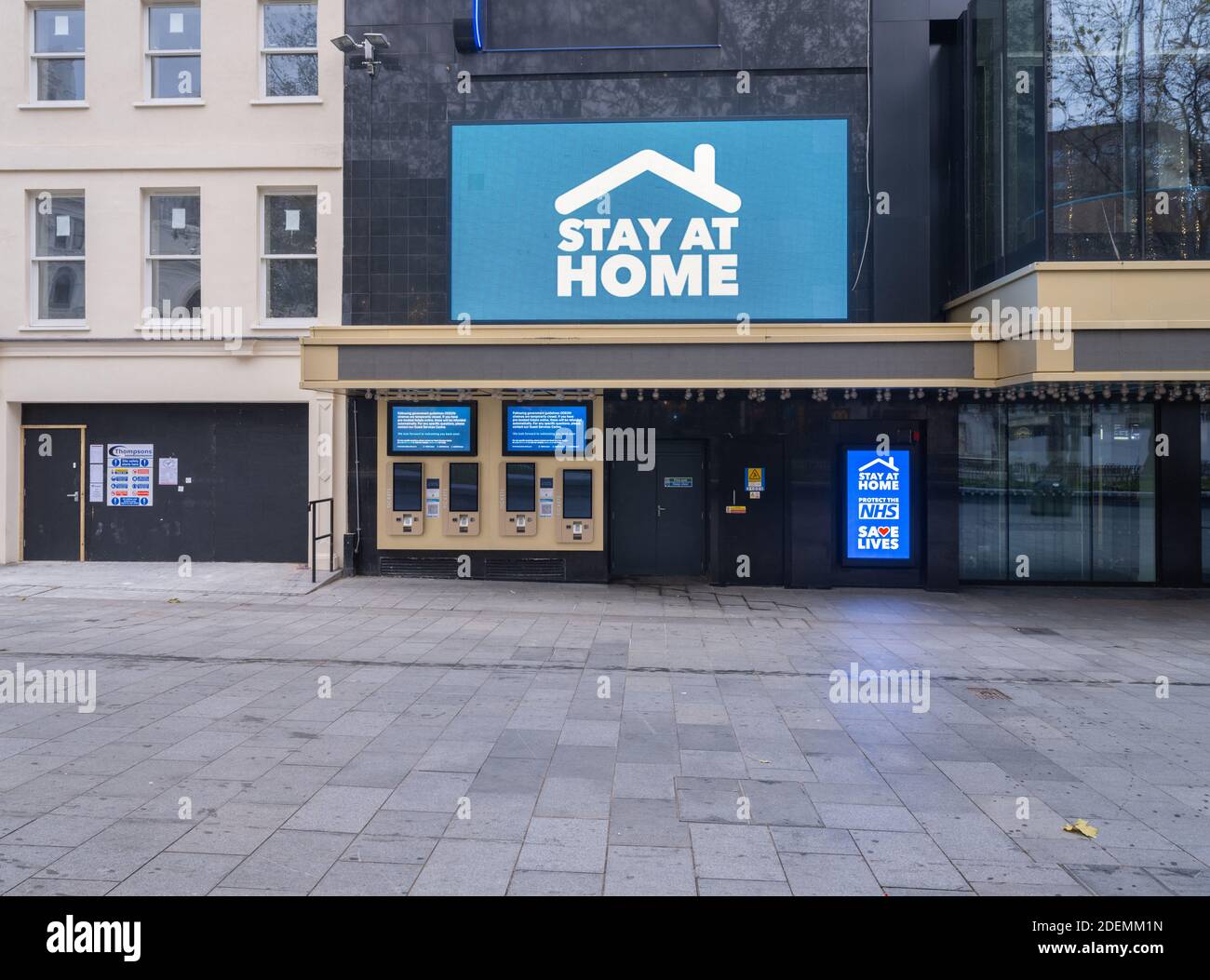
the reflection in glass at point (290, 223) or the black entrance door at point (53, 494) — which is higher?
→ the reflection in glass at point (290, 223)

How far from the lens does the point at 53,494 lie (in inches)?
630

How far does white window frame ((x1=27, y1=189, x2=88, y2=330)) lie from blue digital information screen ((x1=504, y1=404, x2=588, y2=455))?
816 centimetres

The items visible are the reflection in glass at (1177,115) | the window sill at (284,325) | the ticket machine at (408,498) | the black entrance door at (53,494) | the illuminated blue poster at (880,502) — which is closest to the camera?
the reflection in glass at (1177,115)

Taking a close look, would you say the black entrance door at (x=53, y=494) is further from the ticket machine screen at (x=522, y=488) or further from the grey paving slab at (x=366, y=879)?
the grey paving slab at (x=366, y=879)

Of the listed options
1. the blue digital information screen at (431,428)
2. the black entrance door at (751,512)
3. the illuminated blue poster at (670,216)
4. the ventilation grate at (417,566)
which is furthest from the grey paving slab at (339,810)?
the illuminated blue poster at (670,216)

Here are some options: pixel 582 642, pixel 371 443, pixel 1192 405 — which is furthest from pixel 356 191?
pixel 1192 405

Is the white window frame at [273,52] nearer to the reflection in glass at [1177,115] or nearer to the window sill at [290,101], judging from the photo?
the window sill at [290,101]

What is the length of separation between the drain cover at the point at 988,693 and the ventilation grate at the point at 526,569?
7.74m

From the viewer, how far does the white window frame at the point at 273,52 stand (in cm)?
1550

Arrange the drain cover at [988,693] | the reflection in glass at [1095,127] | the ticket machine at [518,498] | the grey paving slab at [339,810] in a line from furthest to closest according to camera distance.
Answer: the ticket machine at [518,498]
the reflection in glass at [1095,127]
the drain cover at [988,693]
the grey paving slab at [339,810]

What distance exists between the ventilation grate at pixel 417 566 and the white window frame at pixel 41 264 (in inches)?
280

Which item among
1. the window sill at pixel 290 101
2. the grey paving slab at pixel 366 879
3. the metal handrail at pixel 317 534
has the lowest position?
the grey paving slab at pixel 366 879

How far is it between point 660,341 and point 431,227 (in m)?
5.13

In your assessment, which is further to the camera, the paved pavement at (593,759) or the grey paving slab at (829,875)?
the paved pavement at (593,759)
